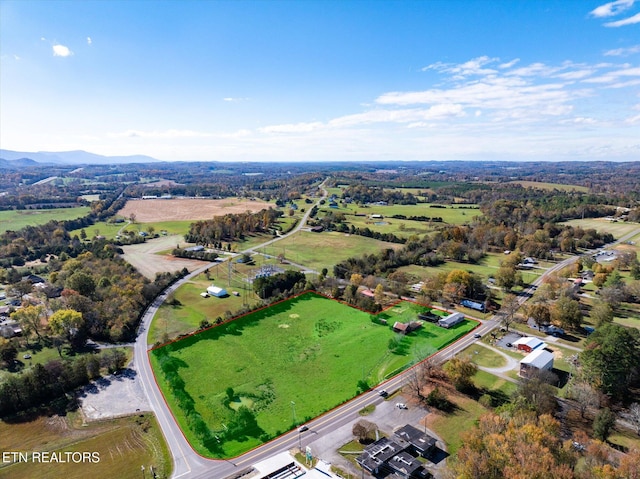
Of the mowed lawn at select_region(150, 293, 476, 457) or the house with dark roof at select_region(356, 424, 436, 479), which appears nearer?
the house with dark roof at select_region(356, 424, 436, 479)

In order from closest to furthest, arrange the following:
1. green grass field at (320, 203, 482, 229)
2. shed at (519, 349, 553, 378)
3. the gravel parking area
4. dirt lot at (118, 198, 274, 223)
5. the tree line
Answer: the gravel parking area
shed at (519, 349, 553, 378)
the tree line
green grass field at (320, 203, 482, 229)
dirt lot at (118, 198, 274, 223)

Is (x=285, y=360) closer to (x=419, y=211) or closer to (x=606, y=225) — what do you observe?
(x=419, y=211)

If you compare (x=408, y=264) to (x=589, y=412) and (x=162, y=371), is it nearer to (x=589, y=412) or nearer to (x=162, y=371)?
(x=589, y=412)

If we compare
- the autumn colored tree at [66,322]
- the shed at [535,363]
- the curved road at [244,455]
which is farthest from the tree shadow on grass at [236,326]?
the shed at [535,363]

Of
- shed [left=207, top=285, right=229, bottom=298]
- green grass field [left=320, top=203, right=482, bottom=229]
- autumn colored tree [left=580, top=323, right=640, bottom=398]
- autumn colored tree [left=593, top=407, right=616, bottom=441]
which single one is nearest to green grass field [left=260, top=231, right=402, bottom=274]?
shed [left=207, top=285, right=229, bottom=298]

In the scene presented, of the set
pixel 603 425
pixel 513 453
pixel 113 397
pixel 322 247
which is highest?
pixel 513 453

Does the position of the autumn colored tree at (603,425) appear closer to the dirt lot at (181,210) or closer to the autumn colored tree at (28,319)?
the autumn colored tree at (28,319)

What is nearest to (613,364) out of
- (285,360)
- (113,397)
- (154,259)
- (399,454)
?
(399,454)

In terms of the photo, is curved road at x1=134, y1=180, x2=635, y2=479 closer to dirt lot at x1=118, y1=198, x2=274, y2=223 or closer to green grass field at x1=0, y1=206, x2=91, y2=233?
dirt lot at x1=118, y1=198, x2=274, y2=223
